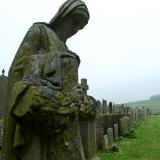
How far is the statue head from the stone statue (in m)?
0.05

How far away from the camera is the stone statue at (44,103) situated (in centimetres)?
310

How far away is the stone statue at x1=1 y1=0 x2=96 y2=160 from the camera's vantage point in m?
3.10

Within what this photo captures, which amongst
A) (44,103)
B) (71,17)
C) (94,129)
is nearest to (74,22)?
(71,17)

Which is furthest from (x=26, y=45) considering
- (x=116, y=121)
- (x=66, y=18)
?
(x=116, y=121)

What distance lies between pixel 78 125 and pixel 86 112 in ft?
0.43

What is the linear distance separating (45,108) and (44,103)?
4 centimetres

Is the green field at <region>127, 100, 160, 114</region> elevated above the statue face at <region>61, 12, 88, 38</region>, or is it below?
above

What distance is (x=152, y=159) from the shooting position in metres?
13.1

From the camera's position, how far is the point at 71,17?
3953mm

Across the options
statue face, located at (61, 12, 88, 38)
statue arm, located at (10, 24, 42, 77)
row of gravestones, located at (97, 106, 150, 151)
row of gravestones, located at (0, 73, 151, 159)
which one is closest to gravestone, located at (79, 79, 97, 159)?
row of gravestones, located at (0, 73, 151, 159)

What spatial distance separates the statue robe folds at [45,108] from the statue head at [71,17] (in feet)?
1.33

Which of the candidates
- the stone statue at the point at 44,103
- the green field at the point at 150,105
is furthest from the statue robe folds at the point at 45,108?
the green field at the point at 150,105

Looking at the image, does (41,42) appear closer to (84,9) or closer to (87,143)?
(84,9)

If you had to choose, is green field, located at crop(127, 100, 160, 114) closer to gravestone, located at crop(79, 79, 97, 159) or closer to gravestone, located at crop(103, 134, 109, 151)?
gravestone, located at crop(103, 134, 109, 151)
